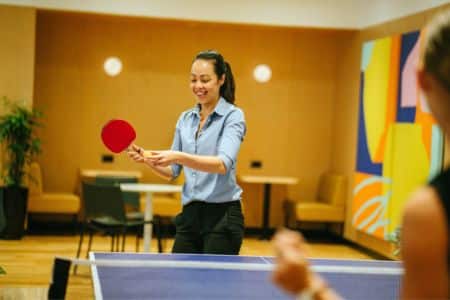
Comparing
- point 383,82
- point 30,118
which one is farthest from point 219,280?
point 30,118

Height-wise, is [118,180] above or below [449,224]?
below

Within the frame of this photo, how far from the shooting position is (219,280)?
7.98ft

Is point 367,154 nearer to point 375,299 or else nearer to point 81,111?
point 81,111

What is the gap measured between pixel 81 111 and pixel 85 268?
3.02 m

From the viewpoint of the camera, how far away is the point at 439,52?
1023 millimetres

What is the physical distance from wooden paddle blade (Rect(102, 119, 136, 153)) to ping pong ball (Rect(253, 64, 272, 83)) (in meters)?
6.47

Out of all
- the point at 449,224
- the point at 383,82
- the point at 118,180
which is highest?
the point at 383,82

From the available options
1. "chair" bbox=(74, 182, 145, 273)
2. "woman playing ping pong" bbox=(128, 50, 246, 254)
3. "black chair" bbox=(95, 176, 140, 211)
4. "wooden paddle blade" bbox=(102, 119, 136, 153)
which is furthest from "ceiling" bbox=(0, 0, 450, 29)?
"wooden paddle blade" bbox=(102, 119, 136, 153)

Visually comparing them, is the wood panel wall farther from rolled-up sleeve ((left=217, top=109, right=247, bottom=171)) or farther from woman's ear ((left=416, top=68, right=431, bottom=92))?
woman's ear ((left=416, top=68, right=431, bottom=92))

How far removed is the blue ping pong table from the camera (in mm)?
2205

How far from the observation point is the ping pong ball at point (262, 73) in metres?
9.30

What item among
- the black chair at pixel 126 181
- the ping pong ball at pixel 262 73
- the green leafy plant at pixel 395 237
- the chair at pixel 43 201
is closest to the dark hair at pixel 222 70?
the green leafy plant at pixel 395 237

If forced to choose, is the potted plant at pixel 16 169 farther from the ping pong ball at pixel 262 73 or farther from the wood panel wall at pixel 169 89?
the ping pong ball at pixel 262 73

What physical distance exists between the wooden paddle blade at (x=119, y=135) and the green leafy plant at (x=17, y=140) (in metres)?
5.21
